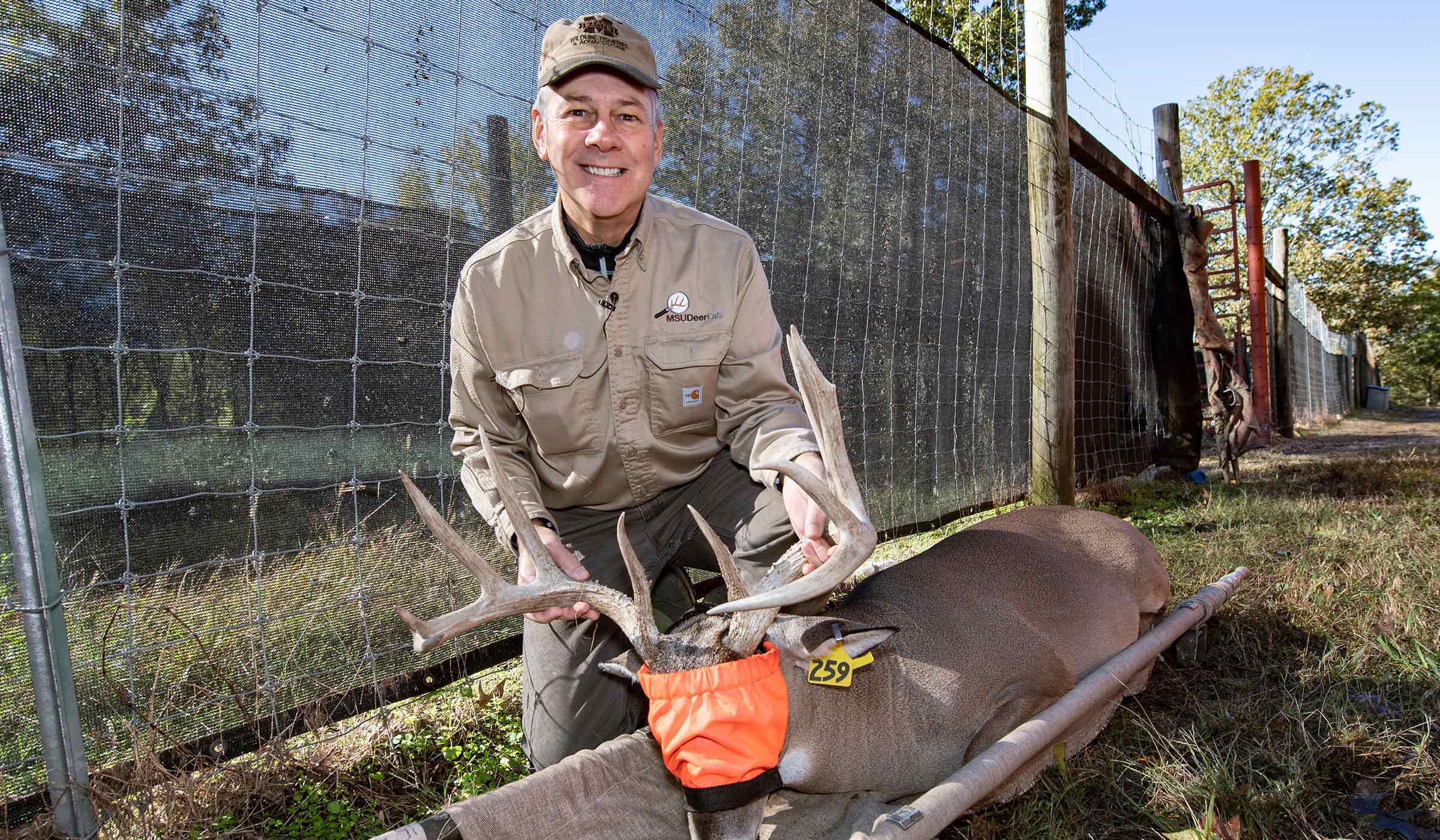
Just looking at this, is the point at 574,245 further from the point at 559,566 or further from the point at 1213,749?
the point at 1213,749

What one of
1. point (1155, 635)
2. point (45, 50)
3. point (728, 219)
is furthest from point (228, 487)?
point (1155, 635)

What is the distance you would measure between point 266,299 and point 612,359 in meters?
0.97

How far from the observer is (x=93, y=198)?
7.61 ft

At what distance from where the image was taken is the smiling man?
8.93 feet

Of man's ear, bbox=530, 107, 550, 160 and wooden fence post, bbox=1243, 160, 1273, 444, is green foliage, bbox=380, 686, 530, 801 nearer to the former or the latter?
man's ear, bbox=530, 107, 550, 160

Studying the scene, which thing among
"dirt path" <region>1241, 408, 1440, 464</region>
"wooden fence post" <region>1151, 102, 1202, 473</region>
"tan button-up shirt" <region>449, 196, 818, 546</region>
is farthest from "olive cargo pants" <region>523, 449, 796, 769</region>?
"dirt path" <region>1241, 408, 1440, 464</region>

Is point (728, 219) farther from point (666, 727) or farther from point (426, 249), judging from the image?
A: point (666, 727)

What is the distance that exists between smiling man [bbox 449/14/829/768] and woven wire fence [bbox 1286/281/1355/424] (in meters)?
12.6

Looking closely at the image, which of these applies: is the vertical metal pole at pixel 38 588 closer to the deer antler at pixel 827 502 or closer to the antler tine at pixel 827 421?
the deer antler at pixel 827 502

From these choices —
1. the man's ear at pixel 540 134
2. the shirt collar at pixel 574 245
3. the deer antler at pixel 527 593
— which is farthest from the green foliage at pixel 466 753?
the man's ear at pixel 540 134

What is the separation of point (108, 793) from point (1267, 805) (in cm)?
269

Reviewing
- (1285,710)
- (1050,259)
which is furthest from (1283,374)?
(1285,710)

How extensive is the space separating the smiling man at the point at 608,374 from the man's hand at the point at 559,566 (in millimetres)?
83

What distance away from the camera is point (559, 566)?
2.47 meters
